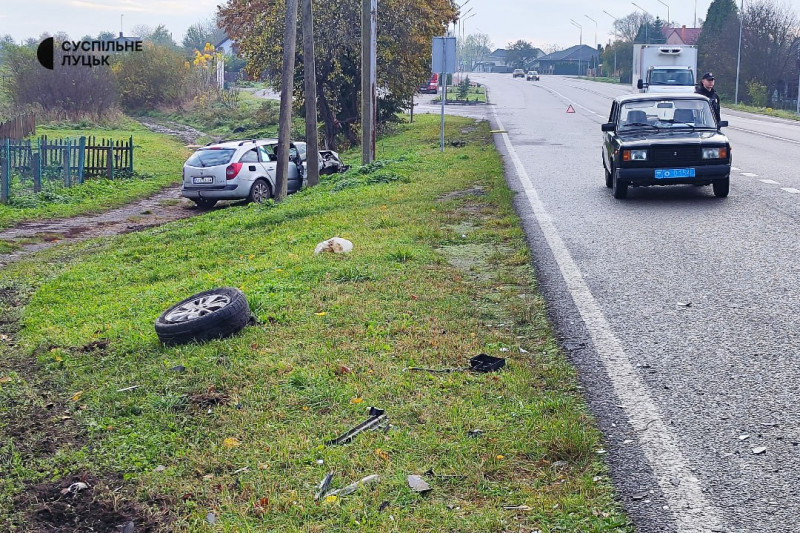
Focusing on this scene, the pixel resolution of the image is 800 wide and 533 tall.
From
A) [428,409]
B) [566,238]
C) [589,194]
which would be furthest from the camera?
[589,194]

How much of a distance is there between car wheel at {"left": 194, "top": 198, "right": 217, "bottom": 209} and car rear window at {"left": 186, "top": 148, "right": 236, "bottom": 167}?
79 cm

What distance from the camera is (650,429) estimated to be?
496 centimetres

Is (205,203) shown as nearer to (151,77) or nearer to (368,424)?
(368,424)

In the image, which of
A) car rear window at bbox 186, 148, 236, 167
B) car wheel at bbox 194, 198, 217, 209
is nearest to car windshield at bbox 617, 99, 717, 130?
car rear window at bbox 186, 148, 236, 167

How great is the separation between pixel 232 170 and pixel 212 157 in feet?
2.10

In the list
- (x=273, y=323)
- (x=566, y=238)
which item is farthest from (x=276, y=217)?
(x=273, y=323)

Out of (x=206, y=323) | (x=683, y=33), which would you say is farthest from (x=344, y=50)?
(x=683, y=33)

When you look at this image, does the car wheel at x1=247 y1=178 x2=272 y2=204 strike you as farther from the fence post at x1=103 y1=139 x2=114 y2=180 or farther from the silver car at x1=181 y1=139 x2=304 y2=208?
the fence post at x1=103 y1=139 x2=114 y2=180

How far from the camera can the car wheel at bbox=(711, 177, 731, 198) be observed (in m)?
14.0

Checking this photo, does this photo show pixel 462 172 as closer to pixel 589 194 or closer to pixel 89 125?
pixel 589 194

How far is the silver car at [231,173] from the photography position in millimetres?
21141

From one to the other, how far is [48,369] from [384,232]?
547cm

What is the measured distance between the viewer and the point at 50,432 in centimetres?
577

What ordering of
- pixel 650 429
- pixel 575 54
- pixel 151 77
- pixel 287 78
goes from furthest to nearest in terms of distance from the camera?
pixel 575 54 < pixel 151 77 < pixel 287 78 < pixel 650 429
